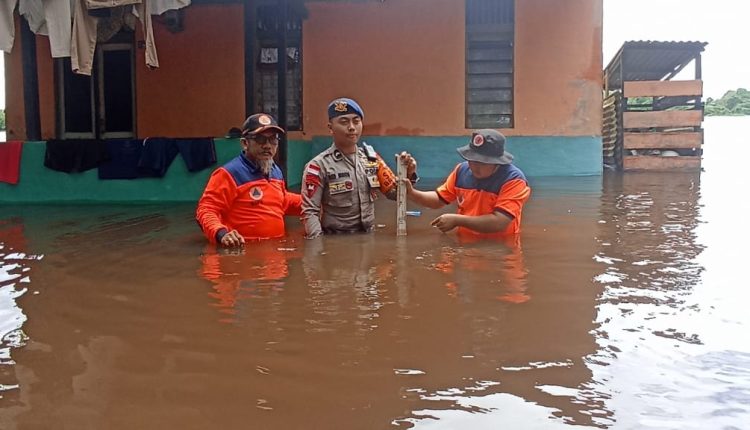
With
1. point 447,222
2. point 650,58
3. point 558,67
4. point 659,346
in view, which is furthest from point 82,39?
point 650,58

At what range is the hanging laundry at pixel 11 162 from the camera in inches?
403

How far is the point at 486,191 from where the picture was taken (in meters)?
5.31

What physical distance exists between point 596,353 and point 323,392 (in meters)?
1.08

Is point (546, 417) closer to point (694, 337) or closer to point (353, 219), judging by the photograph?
point (694, 337)

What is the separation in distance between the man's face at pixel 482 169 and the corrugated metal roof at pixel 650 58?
1170 cm

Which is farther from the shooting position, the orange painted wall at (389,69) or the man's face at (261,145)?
the orange painted wall at (389,69)

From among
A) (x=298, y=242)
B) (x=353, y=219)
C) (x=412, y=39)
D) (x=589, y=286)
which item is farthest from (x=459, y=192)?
(x=412, y=39)

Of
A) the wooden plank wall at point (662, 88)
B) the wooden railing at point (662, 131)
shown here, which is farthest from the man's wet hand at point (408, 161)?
the wooden plank wall at point (662, 88)

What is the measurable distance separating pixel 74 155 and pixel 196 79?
3671mm

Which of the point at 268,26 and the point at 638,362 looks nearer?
the point at 638,362

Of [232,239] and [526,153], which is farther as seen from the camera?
[526,153]

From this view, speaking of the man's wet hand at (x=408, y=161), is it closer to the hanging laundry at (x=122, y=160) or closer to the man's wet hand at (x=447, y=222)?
the man's wet hand at (x=447, y=222)

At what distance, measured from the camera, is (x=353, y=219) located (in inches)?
221

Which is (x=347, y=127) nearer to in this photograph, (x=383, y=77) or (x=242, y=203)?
(x=242, y=203)
